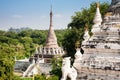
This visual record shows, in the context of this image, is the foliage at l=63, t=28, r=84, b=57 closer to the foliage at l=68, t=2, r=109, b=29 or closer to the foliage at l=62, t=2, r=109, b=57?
the foliage at l=62, t=2, r=109, b=57

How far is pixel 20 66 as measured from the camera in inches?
1935

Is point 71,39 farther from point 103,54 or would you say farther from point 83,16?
point 103,54

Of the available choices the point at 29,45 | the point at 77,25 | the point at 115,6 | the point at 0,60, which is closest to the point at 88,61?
the point at 115,6

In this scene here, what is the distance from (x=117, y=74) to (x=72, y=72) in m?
1.57

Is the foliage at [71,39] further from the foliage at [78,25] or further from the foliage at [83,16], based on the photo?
the foliage at [83,16]

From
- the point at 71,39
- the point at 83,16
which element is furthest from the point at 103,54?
the point at 83,16

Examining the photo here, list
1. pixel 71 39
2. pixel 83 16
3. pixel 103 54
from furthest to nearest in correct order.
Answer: pixel 83 16, pixel 71 39, pixel 103 54

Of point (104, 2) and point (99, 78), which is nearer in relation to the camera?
point (99, 78)

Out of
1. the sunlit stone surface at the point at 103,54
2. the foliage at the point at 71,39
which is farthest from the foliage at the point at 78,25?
the sunlit stone surface at the point at 103,54

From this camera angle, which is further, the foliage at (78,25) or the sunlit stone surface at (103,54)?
the foliage at (78,25)

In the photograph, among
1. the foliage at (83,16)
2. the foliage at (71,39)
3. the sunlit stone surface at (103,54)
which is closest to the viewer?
the sunlit stone surface at (103,54)

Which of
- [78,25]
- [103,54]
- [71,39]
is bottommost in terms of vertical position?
[103,54]

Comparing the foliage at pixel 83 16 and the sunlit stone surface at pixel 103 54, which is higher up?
the foliage at pixel 83 16

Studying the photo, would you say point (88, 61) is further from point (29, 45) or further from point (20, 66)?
point (29, 45)
